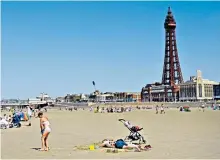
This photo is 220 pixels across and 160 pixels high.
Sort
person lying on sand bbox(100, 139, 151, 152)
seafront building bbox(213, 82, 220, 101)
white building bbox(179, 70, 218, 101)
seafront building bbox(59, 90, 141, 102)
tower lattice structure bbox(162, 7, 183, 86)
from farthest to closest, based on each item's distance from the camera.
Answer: seafront building bbox(59, 90, 141, 102)
tower lattice structure bbox(162, 7, 183, 86)
white building bbox(179, 70, 218, 101)
seafront building bbox(213, 82, 220, 101)
person lying on sand bbox(100, 139, 151, 152)

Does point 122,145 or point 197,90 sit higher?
point 197,90

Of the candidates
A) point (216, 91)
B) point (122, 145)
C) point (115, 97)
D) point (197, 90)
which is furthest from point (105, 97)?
point (122, 145)

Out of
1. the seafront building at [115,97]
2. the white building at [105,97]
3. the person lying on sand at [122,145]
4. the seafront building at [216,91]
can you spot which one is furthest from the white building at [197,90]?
the person lying on sand at [122,145]

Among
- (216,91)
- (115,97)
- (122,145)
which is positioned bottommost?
(122,145)

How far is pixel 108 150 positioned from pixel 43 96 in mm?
161076

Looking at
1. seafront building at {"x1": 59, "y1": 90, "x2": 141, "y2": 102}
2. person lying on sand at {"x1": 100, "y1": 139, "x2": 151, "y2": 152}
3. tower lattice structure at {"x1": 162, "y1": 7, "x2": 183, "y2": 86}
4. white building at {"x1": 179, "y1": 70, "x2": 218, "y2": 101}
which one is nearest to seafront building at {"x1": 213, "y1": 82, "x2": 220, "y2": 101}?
white building at {"x1": 179, "y1": 70, "x2": 218, "y2": 101}

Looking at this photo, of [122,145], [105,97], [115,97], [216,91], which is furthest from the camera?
[105,97]

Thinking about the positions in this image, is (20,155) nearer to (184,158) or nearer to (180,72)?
(184,158)

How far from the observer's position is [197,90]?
115562 mm

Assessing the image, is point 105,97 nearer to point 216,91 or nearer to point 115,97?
point 115,97

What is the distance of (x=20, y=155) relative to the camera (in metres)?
8.34

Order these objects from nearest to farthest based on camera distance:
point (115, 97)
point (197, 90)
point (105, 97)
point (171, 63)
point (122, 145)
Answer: point (122, 145), point (197, 90), point (171, 63), point (115, 97), point (105, 97)

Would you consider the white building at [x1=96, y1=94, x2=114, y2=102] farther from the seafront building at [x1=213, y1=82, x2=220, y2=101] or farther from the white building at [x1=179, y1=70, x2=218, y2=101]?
the seafront building at [x1=213, y1=82, x2=220, y2=101]

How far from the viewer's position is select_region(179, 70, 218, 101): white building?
379 feet
